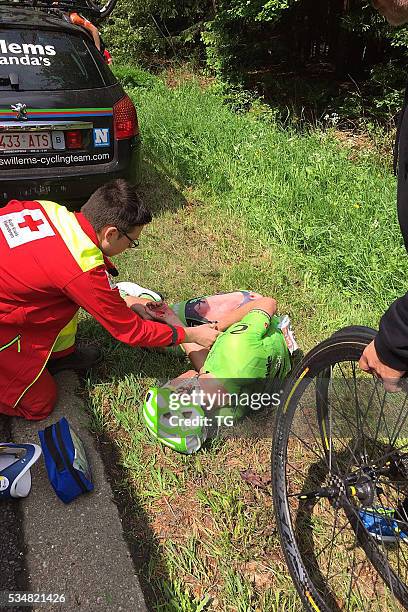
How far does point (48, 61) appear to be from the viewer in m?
3.99

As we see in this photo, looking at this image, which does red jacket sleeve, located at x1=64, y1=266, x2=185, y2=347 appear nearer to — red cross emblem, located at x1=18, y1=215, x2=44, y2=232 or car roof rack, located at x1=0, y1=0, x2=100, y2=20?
red cross emblem, located at x1=18, y1=215, x2=44, y2=232

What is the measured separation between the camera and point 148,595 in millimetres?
2027

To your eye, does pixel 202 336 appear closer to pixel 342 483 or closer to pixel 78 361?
pixel 78 361

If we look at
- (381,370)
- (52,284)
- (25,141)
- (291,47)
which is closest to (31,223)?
(52,284)

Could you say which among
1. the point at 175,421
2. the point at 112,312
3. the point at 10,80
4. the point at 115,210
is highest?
the point at 10,80

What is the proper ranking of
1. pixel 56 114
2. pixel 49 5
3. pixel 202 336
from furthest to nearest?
pixel 49 5 < pixel 56 114 < pixel 202 336

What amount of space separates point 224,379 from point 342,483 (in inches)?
35.7

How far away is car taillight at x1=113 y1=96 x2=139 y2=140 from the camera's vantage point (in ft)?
13.8

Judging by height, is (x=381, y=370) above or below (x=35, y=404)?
above

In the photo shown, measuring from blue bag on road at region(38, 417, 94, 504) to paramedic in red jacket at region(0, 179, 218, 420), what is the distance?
12.7 inches

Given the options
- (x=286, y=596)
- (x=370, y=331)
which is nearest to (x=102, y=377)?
(x=286, y=596)

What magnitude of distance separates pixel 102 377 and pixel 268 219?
2.40 meters

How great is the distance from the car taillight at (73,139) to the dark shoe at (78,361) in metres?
1.74

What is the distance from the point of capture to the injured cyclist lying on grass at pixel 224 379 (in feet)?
8.53
